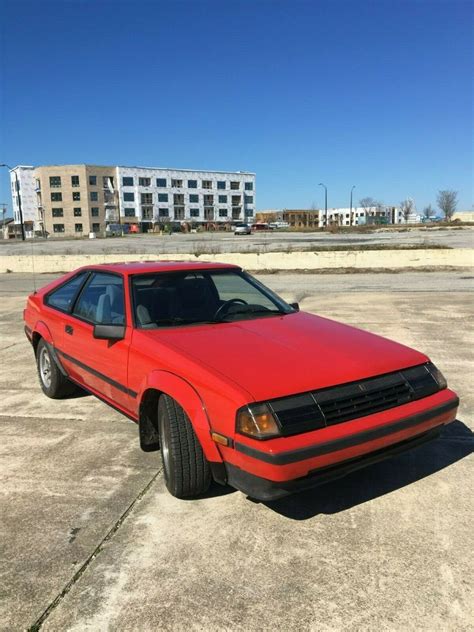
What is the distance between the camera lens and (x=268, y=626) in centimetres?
208

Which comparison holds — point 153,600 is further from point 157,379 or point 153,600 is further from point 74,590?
point 157,379

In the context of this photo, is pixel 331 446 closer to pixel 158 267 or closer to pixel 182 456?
pixel 182 456

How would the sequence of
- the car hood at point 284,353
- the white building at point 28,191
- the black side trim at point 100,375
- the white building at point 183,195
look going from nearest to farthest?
1. the car hood at point 284,353
2. the black side trim at point 100,375
3. the white building at point 28,191
4. the white building at point 183,195

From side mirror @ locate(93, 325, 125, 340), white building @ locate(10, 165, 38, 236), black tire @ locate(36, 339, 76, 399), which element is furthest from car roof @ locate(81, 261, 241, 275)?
white building @ locate(10, 165, 38, 236)

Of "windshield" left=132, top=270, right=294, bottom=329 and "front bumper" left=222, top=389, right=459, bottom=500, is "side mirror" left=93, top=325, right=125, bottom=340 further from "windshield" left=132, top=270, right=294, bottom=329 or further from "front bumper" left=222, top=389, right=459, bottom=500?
"front bumper" left=222, top=389, right=459, bottom=500

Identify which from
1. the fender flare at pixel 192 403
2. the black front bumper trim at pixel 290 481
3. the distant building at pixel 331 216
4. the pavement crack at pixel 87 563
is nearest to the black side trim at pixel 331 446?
the black front bumper trim at pixel 290 481

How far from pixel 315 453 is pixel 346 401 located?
1.18ft

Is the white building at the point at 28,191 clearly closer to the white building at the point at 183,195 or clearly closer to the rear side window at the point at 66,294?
the white building at the point at 183,195

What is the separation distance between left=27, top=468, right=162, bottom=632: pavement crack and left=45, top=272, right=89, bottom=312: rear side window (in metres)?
2.00

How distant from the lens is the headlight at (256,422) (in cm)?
251

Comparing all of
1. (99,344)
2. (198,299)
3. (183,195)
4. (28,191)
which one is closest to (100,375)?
(99,344)

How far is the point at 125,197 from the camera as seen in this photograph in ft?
368

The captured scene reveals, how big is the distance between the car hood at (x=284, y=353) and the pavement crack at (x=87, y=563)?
0.93m

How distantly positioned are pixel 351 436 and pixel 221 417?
668 millimetres
